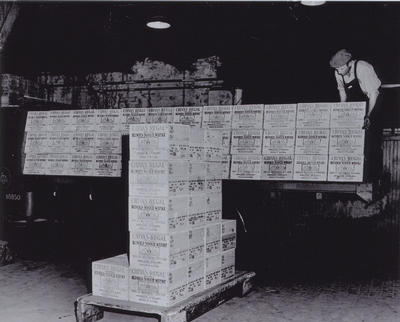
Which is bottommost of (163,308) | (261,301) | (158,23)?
(261,301)

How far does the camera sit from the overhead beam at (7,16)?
29.5 feet

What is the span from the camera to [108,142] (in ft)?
23.5

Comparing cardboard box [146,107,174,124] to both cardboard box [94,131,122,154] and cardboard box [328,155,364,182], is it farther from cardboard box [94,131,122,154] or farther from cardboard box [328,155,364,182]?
cardboard box [328,155,364,182]

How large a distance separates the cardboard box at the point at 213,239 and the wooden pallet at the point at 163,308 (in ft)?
1.17

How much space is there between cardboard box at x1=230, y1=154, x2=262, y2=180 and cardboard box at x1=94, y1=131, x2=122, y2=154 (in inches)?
65.4

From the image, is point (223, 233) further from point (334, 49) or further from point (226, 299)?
point (334, 49)

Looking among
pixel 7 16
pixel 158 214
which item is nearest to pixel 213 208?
pixel 158 214

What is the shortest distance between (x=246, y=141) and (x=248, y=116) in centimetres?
33

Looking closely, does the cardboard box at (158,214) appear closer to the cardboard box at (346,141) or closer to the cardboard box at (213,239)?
the cardboard box at (213,239)

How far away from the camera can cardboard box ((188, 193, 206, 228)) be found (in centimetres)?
476

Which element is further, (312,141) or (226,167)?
(226,167)

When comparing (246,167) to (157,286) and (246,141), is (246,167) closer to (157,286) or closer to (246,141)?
(246,141)

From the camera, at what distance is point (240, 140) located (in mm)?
6508

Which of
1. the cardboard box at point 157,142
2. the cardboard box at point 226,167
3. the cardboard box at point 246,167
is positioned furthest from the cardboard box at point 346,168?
the cardboard box at point 157,142
